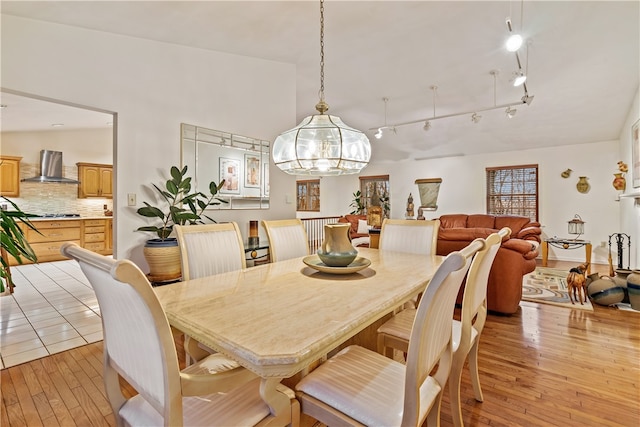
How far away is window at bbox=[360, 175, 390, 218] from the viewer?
28.0 ft

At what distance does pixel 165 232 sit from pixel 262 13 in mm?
2302

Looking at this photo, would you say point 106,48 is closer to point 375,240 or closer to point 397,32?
point 397,32

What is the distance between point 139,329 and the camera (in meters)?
0.85

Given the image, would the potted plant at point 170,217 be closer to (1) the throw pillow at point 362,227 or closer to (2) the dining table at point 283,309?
(2) the dining table at point 283,309

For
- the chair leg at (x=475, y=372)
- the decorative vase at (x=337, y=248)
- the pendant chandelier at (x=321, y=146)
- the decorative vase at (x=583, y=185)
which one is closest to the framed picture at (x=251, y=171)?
the pendant chandelier at (x=321, y=146)

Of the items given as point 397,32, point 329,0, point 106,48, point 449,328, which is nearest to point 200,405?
point 449,328

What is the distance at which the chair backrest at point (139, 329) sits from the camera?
76cm

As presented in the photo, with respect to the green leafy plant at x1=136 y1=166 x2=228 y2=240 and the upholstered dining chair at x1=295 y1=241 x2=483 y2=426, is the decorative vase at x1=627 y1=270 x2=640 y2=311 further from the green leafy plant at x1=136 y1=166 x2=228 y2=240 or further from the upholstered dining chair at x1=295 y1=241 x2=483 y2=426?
the green leafy plant at x1=136 y1=166 x2=228 y2=240

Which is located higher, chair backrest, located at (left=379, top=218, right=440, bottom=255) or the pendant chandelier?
the pendant chandelier

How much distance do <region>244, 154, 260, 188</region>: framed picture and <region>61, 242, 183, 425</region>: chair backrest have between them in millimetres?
3006

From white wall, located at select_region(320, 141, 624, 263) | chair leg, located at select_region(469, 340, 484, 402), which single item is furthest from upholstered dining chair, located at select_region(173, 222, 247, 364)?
white wall, located at select_region(320, 141, 624, 263)

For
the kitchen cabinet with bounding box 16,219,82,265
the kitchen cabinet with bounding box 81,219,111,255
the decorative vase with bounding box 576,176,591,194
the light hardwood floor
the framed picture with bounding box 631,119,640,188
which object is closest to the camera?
the light hardwood floor

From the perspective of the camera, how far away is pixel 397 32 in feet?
10.7

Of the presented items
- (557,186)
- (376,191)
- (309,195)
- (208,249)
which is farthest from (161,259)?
(557,186)
